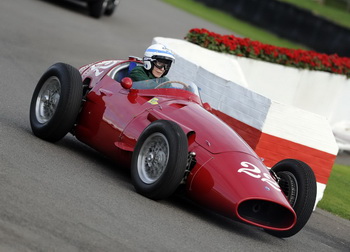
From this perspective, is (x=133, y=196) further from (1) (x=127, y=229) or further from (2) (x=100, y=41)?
(2) (x=100, y=41)

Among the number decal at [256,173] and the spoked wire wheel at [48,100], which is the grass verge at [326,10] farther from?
the number decal at [256,173]

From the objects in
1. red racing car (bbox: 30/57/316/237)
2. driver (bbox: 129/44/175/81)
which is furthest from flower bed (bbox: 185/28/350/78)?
driver (bbox: 129/44/175/81)

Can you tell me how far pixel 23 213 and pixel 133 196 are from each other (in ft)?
5.79

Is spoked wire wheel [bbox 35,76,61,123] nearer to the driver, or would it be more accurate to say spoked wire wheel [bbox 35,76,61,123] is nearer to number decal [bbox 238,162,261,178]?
the driver

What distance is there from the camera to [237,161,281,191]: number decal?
7.88 meters

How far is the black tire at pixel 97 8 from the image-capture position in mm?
23062

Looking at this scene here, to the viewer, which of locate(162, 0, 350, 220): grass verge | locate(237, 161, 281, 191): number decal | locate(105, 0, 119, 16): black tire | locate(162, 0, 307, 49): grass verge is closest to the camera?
locate(237, 161, 281, 191): number decal

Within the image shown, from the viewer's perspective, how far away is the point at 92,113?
30.1 ft

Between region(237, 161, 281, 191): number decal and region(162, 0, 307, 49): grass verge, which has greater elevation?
region(237, 161, 281, 191): number decal

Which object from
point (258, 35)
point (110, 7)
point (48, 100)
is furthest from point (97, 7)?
point (48, 100)

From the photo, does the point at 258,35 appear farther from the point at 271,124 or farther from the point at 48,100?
the point at 48,100

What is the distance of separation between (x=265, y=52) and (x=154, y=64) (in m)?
9.17

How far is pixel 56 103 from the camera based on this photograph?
31.1 feet

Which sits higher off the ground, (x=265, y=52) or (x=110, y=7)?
(x=265, y=52)
